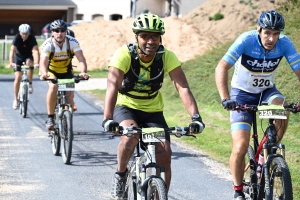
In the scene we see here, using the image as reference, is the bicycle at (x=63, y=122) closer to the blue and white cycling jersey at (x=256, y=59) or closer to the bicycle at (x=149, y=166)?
the blue and white cycling jersey at (x=256, y=59)

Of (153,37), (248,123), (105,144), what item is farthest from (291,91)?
(153,37)

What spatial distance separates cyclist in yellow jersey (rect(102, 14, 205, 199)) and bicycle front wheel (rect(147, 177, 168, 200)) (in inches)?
20.4

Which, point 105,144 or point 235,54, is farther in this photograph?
point 105,144

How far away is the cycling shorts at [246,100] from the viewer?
726 cm

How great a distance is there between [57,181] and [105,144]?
125 inches

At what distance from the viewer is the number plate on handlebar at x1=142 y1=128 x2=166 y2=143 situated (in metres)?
5.97

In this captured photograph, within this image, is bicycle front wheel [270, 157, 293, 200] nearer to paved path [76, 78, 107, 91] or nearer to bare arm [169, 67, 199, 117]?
bare arm [169, 67, 199, 117]

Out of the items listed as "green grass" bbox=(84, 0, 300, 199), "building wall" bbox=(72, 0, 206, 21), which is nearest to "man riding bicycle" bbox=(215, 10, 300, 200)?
"green grass" bbox=(84, 0, 300, 199)

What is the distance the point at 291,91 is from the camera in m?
15.2

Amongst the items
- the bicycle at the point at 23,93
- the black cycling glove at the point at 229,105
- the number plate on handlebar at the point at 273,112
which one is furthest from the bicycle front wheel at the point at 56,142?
the number plate on handlebar at the point at 273,112

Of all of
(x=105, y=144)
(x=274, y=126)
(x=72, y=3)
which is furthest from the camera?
(x=72, y=3)

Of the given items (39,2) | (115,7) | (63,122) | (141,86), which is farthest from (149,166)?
(39,2)

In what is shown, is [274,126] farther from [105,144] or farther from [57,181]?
[105,144]

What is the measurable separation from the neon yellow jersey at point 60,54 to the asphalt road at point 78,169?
1264mm
